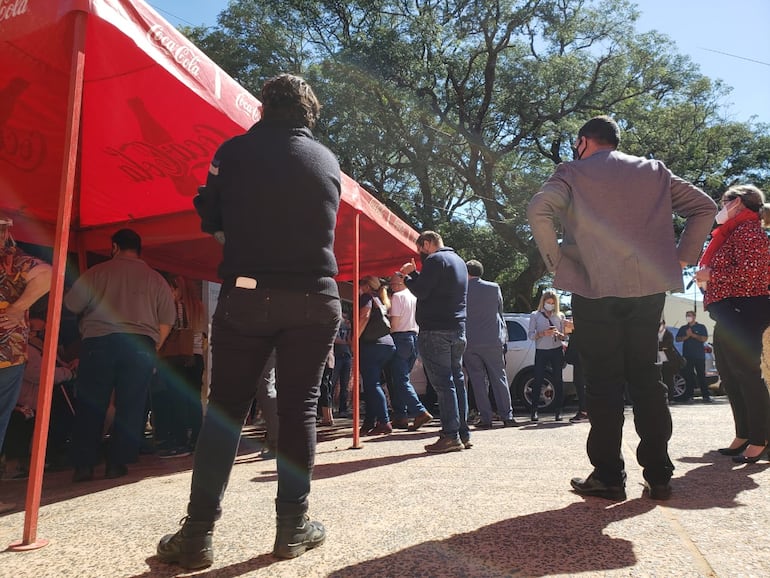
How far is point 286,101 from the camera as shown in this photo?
8.40ft

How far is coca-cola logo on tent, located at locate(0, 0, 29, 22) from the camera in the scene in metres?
2.88

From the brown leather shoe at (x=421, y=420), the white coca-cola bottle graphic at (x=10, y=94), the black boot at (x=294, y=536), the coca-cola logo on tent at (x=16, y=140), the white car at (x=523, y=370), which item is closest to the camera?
the black boot at (x=294, y=536)

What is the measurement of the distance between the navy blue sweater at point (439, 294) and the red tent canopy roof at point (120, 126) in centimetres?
89

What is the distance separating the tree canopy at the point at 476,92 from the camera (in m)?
19.5

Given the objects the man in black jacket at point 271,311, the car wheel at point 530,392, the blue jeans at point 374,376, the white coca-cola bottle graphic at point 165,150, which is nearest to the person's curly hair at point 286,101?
the man in black jacket at point 271,311

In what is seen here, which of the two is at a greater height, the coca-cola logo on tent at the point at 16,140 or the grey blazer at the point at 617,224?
the coca-cola logo on tent at the point at 16,140

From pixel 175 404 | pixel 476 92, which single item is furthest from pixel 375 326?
pixel 476 92

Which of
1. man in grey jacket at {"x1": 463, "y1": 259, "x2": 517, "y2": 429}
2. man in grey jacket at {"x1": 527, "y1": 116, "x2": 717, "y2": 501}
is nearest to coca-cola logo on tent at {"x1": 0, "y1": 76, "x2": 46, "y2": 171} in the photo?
man in grey jacket at {"x1": 527, "y1": 116, "x2": 717, "y2": 501}

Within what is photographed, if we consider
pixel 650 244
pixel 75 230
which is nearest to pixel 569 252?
pixel 650 244

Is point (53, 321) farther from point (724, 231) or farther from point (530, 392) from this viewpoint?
point (530, 392)

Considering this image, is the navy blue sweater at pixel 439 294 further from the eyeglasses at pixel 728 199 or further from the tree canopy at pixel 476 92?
the tree canopy at pixel 476 92

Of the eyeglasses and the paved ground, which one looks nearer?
the paved ground

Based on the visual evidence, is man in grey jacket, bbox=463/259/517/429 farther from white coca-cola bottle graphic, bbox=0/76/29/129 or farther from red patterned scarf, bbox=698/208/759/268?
white coca-cola bottle graphic, bbox=0/76/29/129

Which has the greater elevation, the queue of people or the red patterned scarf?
the red patterned scarf
